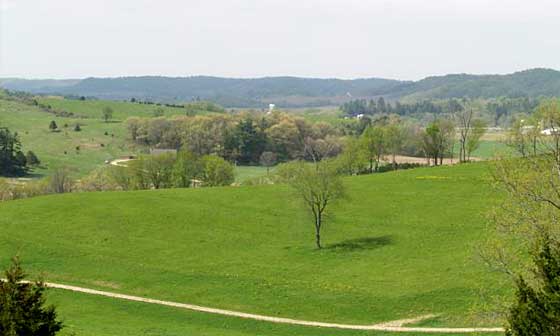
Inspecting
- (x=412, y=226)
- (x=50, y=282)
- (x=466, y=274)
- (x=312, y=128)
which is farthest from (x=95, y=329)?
(x=312, y=128)

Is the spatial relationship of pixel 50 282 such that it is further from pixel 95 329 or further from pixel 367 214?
pixel 367 214

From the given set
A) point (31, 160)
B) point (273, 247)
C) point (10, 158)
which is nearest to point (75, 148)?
point (31, 160)

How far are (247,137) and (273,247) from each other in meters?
103

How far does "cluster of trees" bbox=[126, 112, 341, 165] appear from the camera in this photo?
6220 inches

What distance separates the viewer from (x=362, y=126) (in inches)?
7835

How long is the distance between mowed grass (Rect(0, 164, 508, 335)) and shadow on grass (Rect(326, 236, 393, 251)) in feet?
0.30

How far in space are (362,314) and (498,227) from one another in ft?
47.1

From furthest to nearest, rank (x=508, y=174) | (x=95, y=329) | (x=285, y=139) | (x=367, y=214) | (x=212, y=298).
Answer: (x=285, y=139) < (x=367, y=214) < (x=212, y=298) < (x=95, y=329) < (x=508, y=174)

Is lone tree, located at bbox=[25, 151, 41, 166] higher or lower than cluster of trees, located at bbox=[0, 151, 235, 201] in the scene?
Answer: lower

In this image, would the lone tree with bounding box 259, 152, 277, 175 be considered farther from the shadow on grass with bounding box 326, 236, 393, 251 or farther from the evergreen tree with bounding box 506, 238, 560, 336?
the evergreen tree with bounding box 506, 238, 560, 336

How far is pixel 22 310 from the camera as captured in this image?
59.0ft

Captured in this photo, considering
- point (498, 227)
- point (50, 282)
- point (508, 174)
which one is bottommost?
point (50, 282)

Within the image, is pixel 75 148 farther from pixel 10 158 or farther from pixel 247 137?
pixel 247 137

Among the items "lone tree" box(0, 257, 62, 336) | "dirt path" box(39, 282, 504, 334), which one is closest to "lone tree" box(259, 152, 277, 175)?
"dirt path" box(39, 282, 504, 334)
